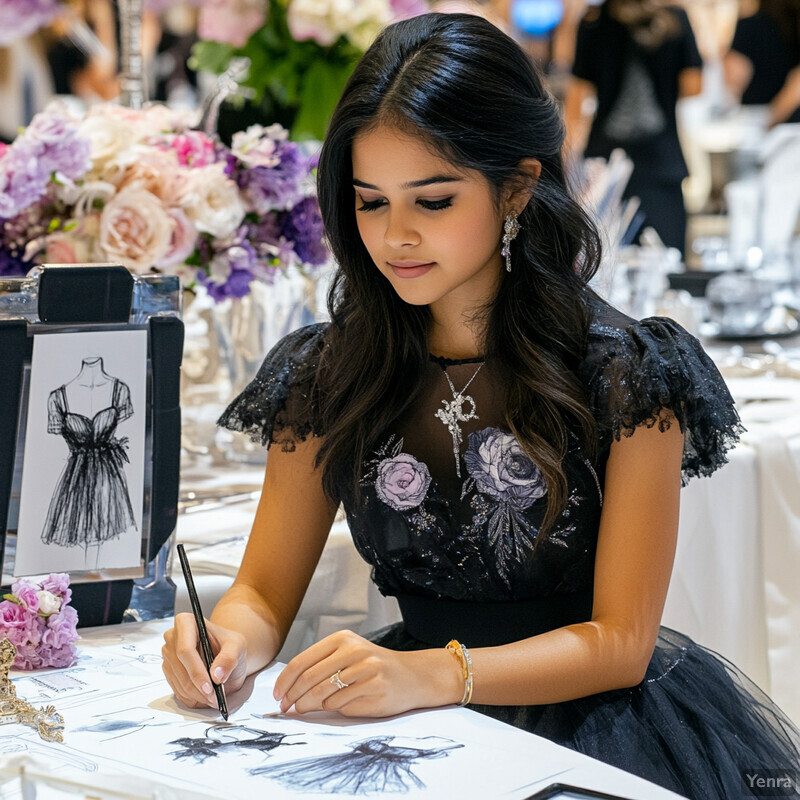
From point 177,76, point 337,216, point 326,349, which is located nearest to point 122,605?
point 326,349

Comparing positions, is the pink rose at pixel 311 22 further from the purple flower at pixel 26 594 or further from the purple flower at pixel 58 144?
the purple flower at pixel 26 594

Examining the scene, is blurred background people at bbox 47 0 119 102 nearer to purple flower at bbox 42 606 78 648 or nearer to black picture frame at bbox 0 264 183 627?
black picture frame at bbox 0 264 183 627

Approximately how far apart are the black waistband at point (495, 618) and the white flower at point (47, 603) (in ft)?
1.40

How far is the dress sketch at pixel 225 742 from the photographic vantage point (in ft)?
2.88

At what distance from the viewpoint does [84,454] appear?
46.4 inches

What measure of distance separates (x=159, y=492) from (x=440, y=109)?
495 mm

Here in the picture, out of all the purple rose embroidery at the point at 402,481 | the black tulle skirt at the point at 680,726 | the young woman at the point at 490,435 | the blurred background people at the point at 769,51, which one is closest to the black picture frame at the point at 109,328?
the young woman at the point at 490,435

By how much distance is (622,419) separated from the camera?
1238mm

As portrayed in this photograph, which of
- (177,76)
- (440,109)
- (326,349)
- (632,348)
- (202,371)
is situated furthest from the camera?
(177,76)

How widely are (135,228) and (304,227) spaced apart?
28cm

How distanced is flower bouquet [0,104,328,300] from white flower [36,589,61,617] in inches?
23.7

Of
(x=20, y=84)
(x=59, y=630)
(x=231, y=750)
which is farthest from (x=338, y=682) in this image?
(x=20, y=84)

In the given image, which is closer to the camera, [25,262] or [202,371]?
[25,262]

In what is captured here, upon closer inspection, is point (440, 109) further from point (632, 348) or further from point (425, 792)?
point (425, 792)
